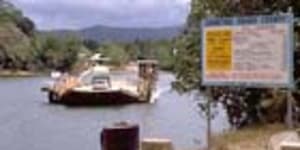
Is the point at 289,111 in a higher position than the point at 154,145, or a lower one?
higher

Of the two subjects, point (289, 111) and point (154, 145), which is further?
point (289, 111)

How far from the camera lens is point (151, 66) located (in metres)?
50.6

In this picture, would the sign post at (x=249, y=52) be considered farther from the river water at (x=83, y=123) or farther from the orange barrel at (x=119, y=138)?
the river water at (x=83, y=123)

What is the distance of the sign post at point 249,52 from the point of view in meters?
9.60

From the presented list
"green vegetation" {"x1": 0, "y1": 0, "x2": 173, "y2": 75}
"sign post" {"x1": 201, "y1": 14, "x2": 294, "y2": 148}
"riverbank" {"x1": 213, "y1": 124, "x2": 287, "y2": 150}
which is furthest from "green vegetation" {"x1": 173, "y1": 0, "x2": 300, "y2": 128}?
"green vegetation" {"x1": 0, "y1": 0, "x2": 173, "y2": 75}

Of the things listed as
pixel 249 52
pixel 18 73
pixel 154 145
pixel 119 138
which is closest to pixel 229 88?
pixel 249 52

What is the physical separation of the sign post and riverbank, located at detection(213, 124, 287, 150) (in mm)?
731

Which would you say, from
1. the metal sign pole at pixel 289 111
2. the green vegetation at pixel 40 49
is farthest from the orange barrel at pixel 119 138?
the green vegetation at pixel 40 49

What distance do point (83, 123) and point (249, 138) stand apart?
25.9m

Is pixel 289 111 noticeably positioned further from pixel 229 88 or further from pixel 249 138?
pixel 229 88

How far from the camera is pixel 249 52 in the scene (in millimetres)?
9859

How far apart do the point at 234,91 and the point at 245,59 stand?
2726 millimetres

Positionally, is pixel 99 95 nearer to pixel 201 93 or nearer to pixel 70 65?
pixel 201 93

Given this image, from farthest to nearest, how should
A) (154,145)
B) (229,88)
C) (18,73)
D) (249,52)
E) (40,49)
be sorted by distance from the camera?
1. (18,73)
2. (40,49)
3. (229,88)
4. (249,52)
5. (154,145)
